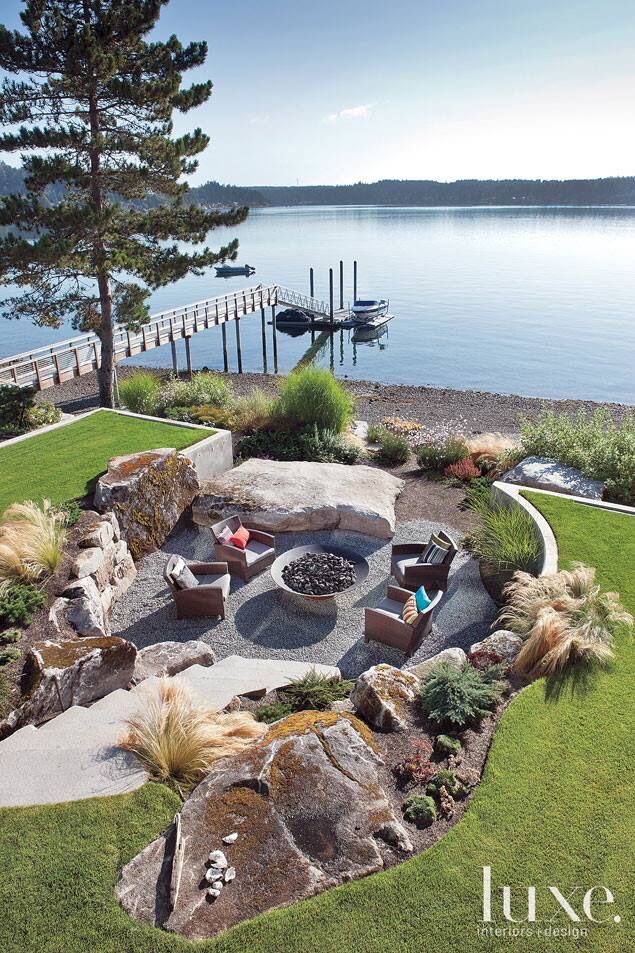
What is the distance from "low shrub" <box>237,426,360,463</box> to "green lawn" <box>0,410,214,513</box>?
171 cm

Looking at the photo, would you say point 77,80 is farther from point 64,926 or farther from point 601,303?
point 601,303

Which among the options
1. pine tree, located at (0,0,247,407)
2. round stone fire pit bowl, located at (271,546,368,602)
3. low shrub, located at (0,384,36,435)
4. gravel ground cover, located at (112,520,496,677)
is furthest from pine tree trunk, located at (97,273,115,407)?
round stone fire pit bowl, located at (271,546,368,602)

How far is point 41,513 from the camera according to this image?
8898mm

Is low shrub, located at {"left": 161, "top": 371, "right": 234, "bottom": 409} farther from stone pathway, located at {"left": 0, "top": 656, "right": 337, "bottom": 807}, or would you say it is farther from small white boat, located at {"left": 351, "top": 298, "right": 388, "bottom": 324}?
small white boat, located at {"left": 351, "top": 298, "right": 388, "bottom": 324}

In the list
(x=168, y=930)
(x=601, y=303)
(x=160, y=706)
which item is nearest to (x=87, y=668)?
(x=160, y=706)

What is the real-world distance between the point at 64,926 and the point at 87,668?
9.25ft

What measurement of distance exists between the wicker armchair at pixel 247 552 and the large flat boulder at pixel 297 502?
747mm

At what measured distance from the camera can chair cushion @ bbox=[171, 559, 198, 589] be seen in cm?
842

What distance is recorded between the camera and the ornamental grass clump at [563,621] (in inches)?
244

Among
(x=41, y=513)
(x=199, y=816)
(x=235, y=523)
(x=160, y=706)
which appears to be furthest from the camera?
(x=235, y=523)

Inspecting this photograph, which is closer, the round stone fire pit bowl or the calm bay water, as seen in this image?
the round stone fire pit bowl

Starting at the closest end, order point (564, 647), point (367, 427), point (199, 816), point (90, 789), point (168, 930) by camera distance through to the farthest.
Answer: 1. point (168, 930)
2. point (199, 816)
3. point (90, 789)
4. point (564, 647)
5. point (367, 427)

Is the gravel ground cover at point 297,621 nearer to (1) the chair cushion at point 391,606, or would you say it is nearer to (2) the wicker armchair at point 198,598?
(2) the wicker armchair at point 198,598

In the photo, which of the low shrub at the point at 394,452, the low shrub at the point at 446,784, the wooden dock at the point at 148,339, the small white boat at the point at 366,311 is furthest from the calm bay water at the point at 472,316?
the low shrub at the point at 446,784
